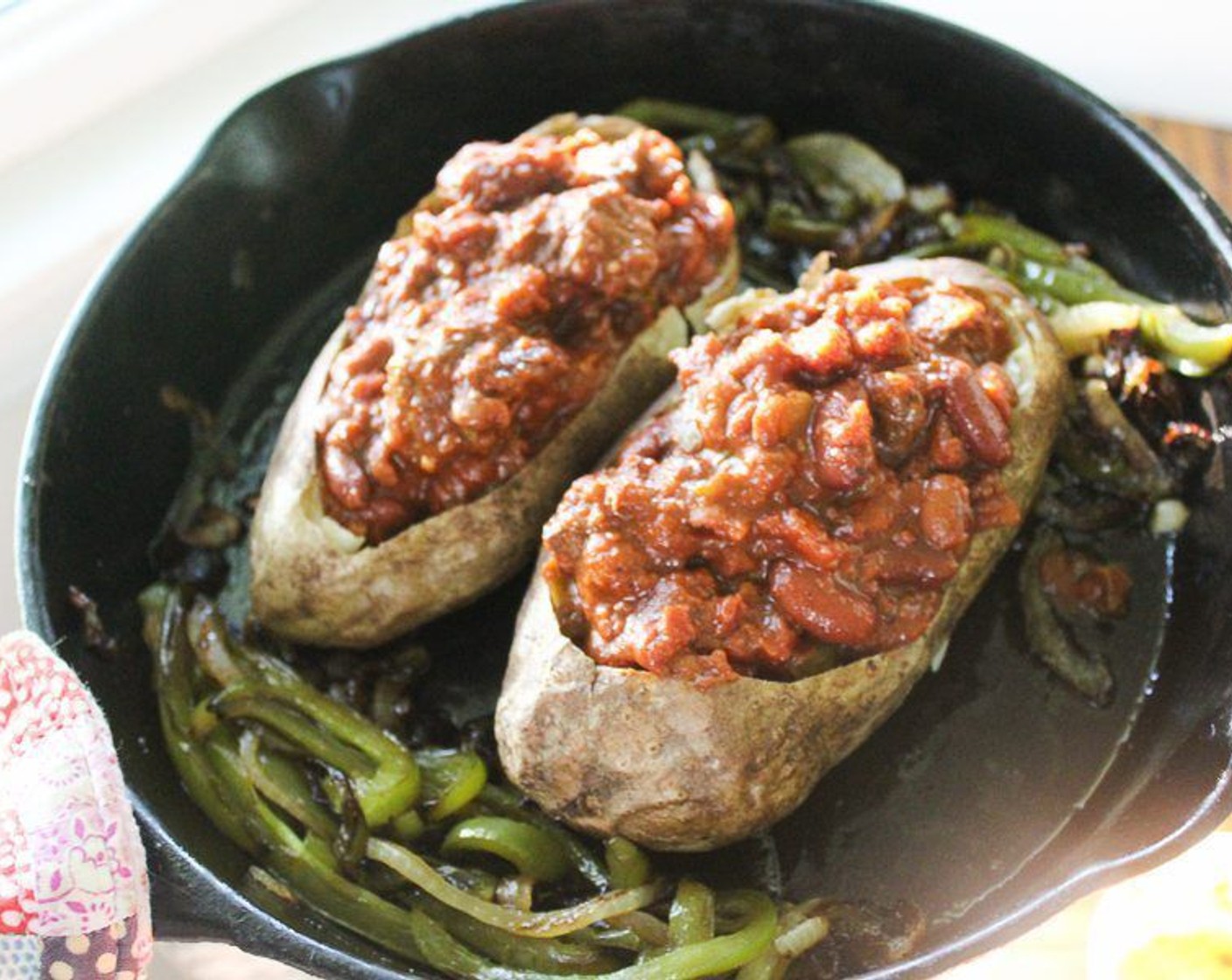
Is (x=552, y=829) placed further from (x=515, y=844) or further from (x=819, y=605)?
(x=819, y=605)

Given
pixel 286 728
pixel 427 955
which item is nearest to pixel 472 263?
pixel 286 728

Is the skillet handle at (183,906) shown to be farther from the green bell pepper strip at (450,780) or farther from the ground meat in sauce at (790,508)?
the ground meat in sauce at (790,508)

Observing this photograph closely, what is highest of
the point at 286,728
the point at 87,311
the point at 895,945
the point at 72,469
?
the point at 87,311

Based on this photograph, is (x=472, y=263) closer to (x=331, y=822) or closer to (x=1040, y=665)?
(x=331, y=822)

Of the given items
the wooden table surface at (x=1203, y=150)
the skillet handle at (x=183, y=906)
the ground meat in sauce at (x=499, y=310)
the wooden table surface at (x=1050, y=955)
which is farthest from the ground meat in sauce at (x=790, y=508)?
the wooden table surface at (x=1203, y=150)

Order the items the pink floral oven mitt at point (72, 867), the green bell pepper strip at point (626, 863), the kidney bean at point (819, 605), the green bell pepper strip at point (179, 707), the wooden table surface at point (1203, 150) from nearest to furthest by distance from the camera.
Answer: the pink floral oven mitt at point (72, 867), the kidney bean at point (819, 605), the green bell pepper strip at point (626, 863), the green bell pepper strip at point (179, 707), the wooden table surface at point (1203, 150)

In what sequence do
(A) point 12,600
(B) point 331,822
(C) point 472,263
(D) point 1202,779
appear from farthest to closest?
(A) point 12,600 → (C) point 472,263 → (B) point 331,822 → (D) point 1202,779
